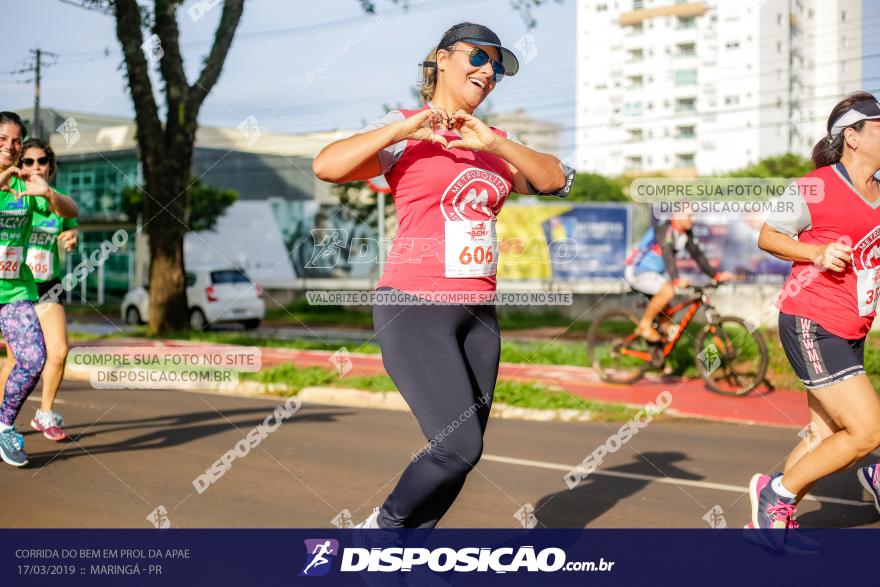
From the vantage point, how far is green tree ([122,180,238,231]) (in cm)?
3825

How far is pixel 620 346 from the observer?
1102 cm

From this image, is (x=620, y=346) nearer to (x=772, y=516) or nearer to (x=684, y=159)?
(x=772, y=516)

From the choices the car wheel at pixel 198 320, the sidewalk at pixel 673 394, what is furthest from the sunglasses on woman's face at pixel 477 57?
the car wheel at pixel 198 320

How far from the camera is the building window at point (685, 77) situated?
3059 inches

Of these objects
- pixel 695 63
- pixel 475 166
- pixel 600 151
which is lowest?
pixel 475 166

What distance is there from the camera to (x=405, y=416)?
30.4 ft

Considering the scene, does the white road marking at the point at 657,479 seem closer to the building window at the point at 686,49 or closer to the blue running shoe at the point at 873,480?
the blue running shoe at the point at 873,480

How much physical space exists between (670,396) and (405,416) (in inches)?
119

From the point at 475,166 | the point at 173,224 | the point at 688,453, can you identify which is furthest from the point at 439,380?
the point at 173,224

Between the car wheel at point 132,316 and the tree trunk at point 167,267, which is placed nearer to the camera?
the tree trunk at point 167,267

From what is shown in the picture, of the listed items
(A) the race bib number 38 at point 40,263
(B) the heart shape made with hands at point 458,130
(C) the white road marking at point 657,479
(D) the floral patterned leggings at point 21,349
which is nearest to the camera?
(B) the heart shape made with hands at point 458,130

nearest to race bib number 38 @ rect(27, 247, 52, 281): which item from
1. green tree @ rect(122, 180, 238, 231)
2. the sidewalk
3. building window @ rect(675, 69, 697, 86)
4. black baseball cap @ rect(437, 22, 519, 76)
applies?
black baseball cap @ rect(437, 22, 519, 76)

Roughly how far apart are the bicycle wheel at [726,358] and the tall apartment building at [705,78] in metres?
52.4

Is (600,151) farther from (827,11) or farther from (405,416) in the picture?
(405,416)
